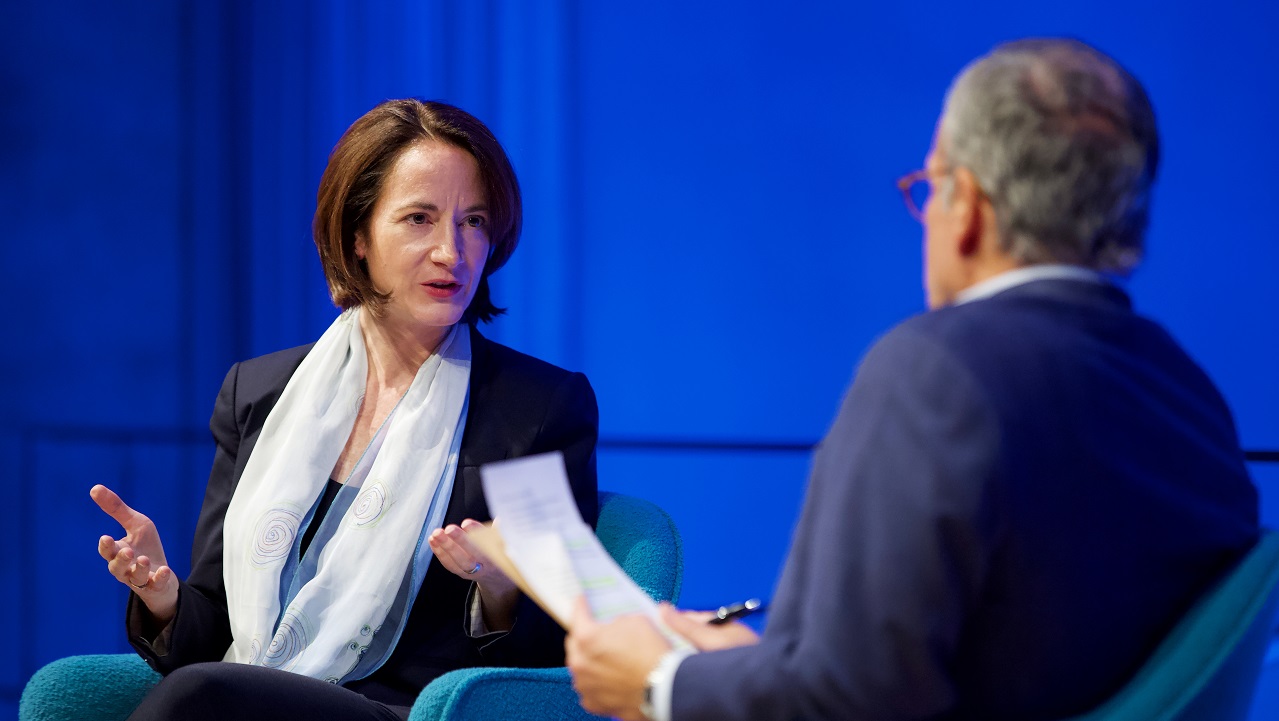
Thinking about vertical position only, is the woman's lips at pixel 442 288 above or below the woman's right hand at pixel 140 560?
above

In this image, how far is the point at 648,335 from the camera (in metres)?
3.67

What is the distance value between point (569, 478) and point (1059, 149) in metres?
1.12

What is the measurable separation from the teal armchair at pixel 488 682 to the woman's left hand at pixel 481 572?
177 millimetres

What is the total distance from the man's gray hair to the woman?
1.00m

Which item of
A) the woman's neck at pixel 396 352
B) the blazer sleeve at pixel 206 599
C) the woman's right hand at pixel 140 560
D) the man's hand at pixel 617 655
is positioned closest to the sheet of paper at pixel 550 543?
the man's hand at pixel 617 655

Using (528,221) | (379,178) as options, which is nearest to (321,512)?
(379,178)

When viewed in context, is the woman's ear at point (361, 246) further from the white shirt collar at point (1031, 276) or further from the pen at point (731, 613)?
the white shirt collar at point (1031, 276)

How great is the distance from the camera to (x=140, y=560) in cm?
176

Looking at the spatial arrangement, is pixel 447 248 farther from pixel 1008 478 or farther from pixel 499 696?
pixel 1008 478

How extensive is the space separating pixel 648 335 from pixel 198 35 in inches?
71.1

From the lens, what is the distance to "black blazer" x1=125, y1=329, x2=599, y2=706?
186 centimetres

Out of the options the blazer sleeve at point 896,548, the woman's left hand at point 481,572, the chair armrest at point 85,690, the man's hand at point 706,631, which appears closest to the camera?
the blazer sleeve at point 896,548

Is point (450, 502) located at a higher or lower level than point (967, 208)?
lower

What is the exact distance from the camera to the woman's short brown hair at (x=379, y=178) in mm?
2061
